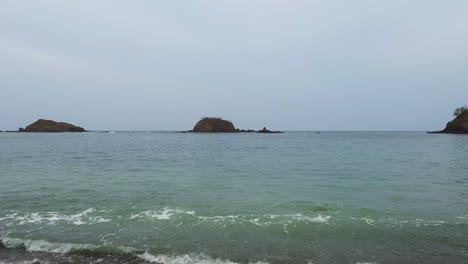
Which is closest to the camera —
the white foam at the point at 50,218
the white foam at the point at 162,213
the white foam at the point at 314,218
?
the white foam at the point at 50,218

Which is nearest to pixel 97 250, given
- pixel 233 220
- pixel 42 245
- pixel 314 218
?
pixel 42 245

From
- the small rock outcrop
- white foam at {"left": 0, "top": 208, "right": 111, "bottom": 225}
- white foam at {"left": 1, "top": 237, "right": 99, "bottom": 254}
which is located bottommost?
white foam at {"left": 1, "top": 237, "right": 99, "bottom": 254}

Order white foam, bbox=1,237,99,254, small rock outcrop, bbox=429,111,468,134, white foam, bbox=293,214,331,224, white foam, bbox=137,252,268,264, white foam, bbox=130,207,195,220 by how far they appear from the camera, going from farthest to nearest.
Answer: small rock outcrop, bbox=429,111,468,134
white foam, bbox=130,207,195,220
white foam, bbox=293,214,331,224
white foam, bbox=1,237,99,254
white foam, bbox=137,252,268,264

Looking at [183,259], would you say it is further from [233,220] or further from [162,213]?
[162,213]

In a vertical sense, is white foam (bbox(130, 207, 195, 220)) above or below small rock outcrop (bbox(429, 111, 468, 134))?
below

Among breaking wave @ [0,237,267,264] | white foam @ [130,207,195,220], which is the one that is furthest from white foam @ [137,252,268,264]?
white foam @ [130,207,195,220]

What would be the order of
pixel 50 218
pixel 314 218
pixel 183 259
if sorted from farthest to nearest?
1. pixel 314 218
2. pixel 50 218
3. pixel 183 259

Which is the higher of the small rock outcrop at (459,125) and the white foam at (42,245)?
the small rock outcrop at (459,125)

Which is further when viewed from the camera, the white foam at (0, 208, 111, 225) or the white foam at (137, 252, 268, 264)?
the white foam at (0, 208, 111, 225)

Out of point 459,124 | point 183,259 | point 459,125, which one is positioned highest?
point 459,124

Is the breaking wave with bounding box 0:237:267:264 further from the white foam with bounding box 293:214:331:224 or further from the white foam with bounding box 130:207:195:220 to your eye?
Answer: the white foam with bounding box 293:214:331:224

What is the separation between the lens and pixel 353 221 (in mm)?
13180

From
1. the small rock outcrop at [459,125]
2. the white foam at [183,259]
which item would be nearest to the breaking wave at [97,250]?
the white foam at [183,259]

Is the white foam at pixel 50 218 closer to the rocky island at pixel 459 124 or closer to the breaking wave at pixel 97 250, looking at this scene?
the breaking wave at pixel 97 250
